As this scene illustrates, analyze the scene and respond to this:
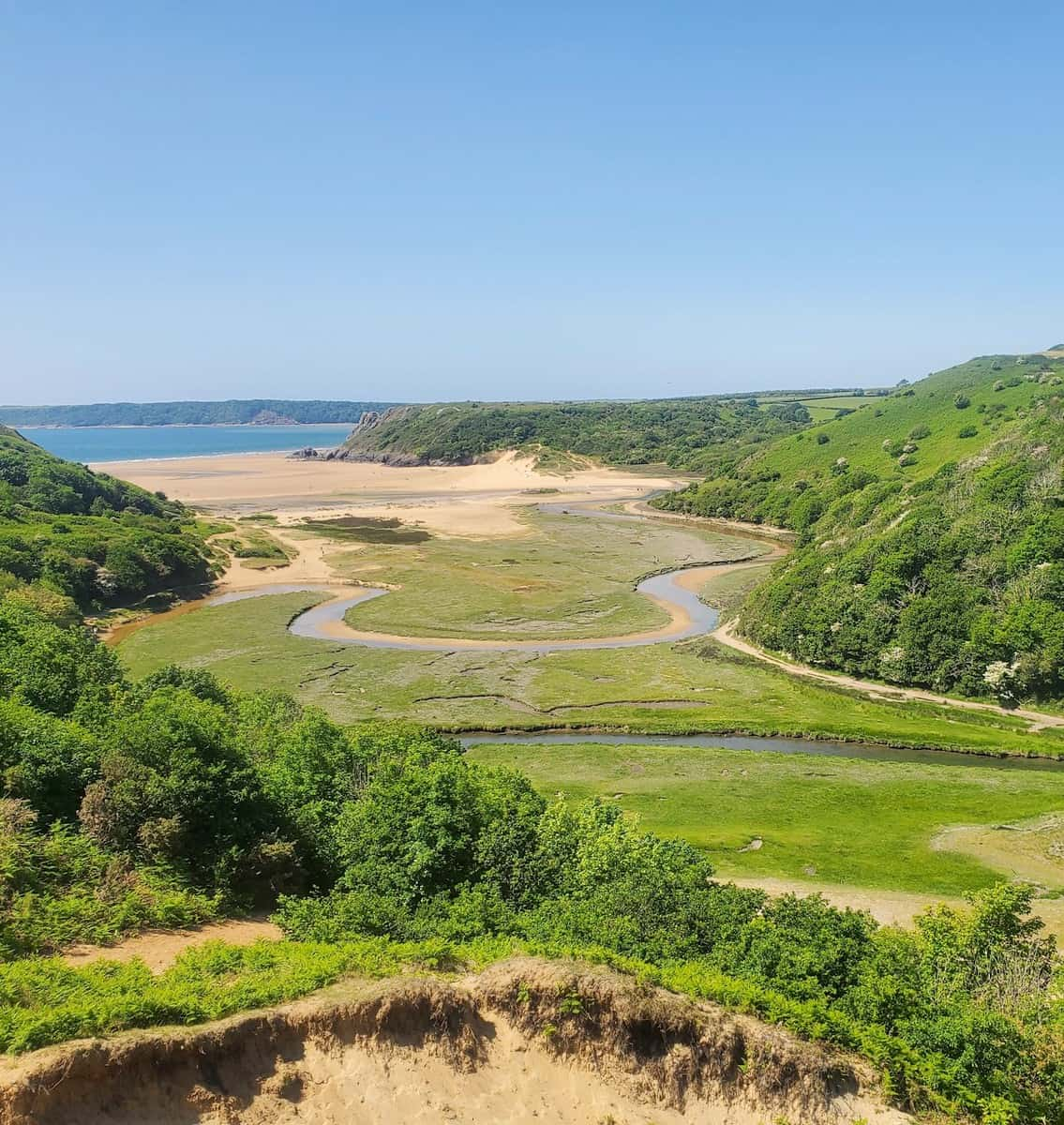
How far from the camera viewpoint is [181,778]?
2767 centimetres

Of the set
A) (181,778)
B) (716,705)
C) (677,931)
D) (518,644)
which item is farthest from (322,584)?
(677,931)

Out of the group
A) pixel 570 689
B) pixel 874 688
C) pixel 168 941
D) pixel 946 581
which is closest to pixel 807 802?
pixel 874 688

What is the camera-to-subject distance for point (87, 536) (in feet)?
353

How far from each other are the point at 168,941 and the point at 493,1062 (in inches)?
418

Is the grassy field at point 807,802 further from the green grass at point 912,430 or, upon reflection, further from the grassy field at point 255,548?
the green grass at point 912,430

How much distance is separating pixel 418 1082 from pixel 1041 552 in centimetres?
7443

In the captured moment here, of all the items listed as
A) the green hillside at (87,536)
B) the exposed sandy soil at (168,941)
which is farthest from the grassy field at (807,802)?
the green hillside at (87,536)

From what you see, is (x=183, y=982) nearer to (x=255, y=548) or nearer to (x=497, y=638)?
(x=497, y=638)

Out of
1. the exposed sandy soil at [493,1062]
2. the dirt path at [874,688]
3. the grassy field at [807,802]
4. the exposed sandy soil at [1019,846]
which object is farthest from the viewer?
the dirt path at [874,688]

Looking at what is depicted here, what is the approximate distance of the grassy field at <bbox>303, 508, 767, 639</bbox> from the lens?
93.3 m

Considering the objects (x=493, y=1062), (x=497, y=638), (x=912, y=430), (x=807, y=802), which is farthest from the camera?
(x=912, y=430)

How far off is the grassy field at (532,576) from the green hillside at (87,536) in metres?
25.5

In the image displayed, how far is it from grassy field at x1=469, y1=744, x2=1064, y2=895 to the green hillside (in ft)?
216

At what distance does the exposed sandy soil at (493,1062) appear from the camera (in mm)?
15289
